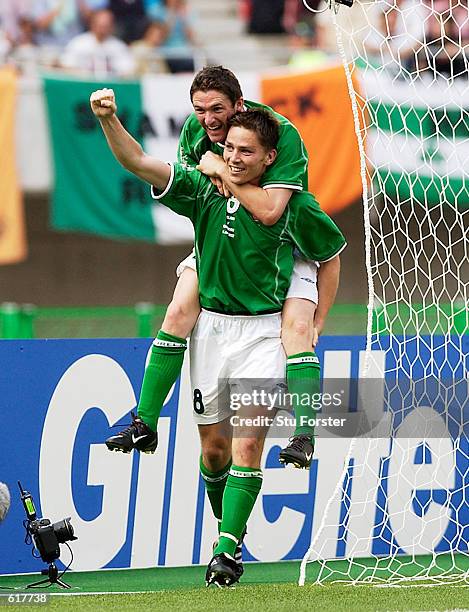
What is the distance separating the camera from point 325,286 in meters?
6.02

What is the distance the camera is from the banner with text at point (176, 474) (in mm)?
6926

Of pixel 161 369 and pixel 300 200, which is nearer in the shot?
pixel 300 200

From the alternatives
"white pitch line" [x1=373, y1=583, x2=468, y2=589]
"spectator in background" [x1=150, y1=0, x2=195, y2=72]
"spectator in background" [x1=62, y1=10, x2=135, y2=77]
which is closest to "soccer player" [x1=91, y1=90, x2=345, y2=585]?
"white pitch line" [x1=373, y1=583, x2=468, y2=589]

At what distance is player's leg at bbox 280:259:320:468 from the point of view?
569 centimetres

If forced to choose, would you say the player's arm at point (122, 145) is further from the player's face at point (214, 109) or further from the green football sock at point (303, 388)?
the green football sock at point (303, 388)

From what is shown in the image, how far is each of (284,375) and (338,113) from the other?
8749 mm

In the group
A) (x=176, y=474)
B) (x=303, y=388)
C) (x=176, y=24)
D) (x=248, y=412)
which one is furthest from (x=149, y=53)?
(x=303, y=388)

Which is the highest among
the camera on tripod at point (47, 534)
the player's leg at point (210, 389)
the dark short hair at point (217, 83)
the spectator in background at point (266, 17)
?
the spectator in background at point (266, 17)

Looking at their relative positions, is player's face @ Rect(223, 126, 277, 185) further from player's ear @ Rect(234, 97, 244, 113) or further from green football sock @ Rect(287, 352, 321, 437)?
green football sock @ Rect(287, 352, 321, 437)

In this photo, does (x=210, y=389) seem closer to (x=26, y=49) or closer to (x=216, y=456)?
(x=216, y=456)

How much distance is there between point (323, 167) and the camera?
14.3 meters

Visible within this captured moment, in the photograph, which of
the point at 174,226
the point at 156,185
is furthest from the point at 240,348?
the point at 174,226

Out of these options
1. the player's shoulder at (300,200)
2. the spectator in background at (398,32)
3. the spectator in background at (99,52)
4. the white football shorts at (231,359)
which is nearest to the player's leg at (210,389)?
the white football shorts at (231,359)

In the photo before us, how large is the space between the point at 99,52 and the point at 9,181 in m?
1.94
